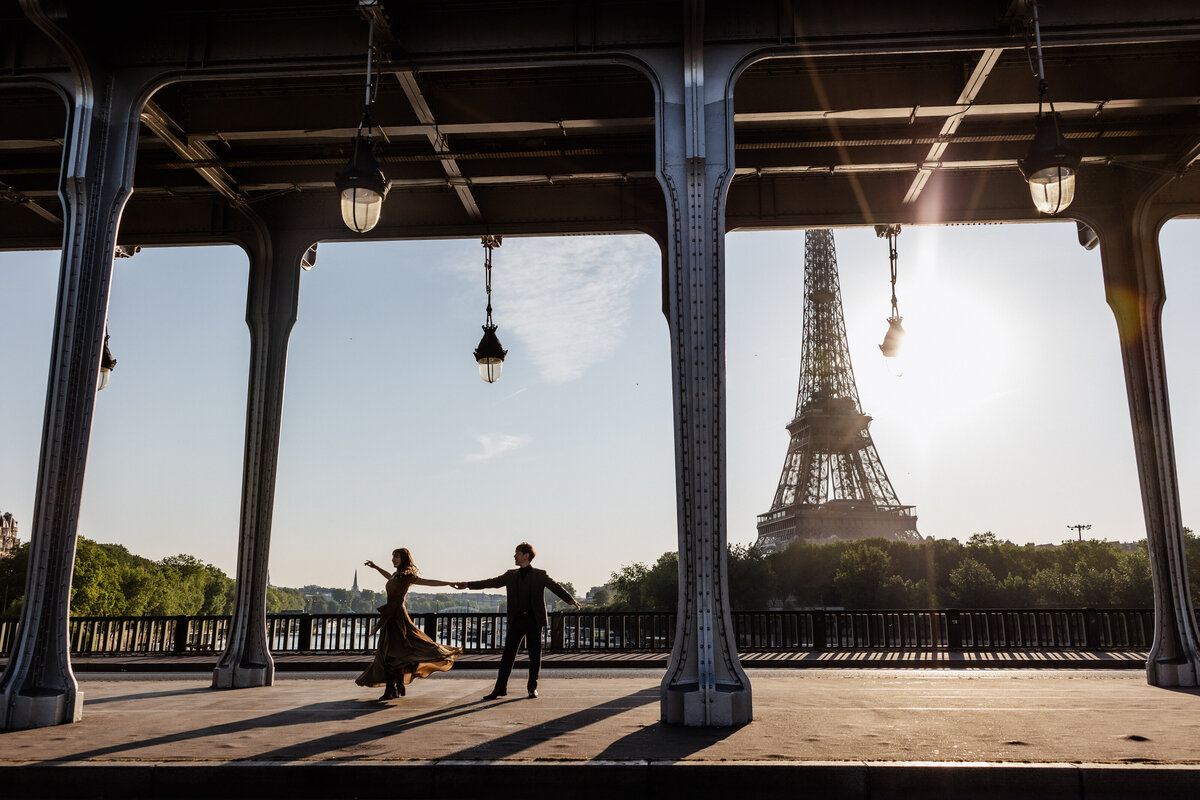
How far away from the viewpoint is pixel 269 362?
12.6 m

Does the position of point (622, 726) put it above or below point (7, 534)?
below

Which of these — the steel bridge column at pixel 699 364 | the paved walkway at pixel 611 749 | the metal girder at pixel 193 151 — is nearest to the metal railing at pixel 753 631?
the paved walkway at pixel 611 749

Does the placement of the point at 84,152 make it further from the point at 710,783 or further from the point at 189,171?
the point at 710,783

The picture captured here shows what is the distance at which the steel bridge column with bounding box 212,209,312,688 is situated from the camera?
11.9 m

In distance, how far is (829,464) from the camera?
85.3 m

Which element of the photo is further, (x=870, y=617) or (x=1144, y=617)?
(x=870, y=617)

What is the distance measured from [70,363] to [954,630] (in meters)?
15.6

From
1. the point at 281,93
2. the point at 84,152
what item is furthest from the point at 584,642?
the point at 84,152

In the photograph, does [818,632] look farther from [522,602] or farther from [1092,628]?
[522,602]

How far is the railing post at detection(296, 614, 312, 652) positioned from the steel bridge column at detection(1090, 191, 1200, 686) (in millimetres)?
14256

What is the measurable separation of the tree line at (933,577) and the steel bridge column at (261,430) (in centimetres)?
6159

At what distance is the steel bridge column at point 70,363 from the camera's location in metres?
8.02

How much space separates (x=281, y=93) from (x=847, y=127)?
6.93 meters

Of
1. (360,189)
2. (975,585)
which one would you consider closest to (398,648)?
(360,189)
